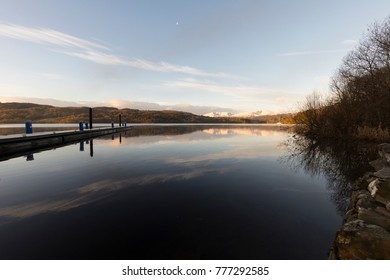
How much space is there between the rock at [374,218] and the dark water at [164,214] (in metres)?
0.80

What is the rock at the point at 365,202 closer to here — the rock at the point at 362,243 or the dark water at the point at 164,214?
the dark water at the point at 164,214

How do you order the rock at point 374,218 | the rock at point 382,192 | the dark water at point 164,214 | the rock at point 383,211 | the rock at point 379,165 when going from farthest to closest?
the rock at point 379,165, the rock at point 382,192, the rock at point 383,211, the rock at point 374,218, the dark water at point 164,214

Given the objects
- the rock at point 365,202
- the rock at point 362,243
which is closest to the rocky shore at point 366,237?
the rock at point 362,243

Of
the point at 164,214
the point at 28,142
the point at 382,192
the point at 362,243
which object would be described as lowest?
the point at 164,214

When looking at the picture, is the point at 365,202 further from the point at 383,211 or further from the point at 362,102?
the point at 362,102

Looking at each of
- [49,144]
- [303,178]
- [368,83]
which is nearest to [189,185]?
[303,178]

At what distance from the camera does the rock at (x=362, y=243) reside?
3.60 meters

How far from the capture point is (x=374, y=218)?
480 centimetres

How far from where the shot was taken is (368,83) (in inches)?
1048

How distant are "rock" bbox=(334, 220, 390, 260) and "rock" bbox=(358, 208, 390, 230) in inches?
28.7

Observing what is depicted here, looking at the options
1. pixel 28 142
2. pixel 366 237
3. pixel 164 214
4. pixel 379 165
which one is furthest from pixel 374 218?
pixel 28 142

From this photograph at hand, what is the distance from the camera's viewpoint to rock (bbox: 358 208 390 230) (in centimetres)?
463

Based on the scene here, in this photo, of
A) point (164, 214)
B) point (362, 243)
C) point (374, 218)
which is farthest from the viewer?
point (164, 214)

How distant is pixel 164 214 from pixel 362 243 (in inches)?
182
